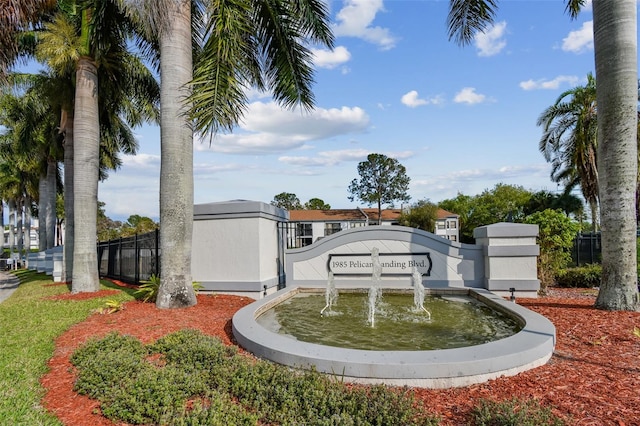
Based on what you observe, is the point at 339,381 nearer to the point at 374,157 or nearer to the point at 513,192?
the point at 513,192

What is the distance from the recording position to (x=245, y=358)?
4.95m

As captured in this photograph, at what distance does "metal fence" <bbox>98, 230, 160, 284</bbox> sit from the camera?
41.1 ft

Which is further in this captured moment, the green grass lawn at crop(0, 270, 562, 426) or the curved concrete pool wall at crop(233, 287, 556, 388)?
the curved concrete pool wall at crop(233, 287, 556, 388)

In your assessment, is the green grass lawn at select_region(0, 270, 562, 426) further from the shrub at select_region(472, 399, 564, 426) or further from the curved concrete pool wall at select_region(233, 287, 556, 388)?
the curved concrete pool wall at select_region(233, 287, 556, 388)

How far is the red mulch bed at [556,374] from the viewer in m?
3.56

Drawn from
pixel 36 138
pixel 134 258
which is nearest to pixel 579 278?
pixel 134 258

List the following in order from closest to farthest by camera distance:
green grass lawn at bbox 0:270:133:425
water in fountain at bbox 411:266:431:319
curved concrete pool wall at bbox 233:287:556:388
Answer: green grass lawn at bbox 0:270:133:425, curved concrete pool wall at bbox 233:287:556:388, water in fountain at bbox 411:266:431:319

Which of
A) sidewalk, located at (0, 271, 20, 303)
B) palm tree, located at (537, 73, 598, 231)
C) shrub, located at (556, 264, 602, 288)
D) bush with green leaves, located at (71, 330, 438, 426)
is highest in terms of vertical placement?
palm tree, located at (537, 73, 598, 231)

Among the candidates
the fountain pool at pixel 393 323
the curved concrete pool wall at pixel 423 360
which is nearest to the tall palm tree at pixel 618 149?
the fountain pool at pixel 393 323

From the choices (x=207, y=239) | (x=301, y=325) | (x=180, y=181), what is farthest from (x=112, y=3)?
(x=301, y=325)

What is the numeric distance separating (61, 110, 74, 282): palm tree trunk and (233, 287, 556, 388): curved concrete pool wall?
12.9m

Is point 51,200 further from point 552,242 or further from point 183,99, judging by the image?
point 552,242

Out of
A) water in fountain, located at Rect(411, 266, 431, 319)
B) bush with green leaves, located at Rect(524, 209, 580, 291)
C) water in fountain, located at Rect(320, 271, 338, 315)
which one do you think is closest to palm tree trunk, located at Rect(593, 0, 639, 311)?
water in fountain, located at Rect(411, 266, 431, 319)

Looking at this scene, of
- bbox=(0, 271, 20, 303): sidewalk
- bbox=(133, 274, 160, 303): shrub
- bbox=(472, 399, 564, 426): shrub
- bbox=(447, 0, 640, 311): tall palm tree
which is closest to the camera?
bbox=(472, 399, 564, 426): shrub
